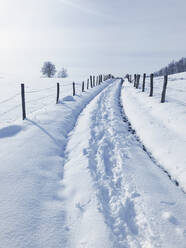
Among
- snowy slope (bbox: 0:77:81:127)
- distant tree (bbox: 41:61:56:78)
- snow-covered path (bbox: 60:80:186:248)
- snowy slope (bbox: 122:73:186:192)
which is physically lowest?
snow-covered path (bbox: 60:80:186:248)

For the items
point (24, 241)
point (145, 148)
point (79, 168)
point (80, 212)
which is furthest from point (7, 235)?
point (145, 148)

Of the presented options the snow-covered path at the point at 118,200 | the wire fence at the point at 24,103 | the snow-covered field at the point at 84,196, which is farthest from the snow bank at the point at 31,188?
the wire fence at the point at 24,103

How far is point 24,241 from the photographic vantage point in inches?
94.5

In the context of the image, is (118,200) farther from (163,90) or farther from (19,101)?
(19,101)

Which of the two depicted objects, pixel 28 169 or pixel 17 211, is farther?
pixel 28 169

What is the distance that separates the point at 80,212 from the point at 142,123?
6.06 m

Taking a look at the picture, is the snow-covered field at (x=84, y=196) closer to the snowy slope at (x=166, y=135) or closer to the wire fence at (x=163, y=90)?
the snowy slope at (x=166, y=135)

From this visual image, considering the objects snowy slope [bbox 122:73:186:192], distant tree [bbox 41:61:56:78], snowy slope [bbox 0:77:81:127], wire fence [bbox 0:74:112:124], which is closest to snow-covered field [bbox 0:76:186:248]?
snowy slope [bbox 122:73:186:192]

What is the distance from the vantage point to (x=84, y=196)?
3.45 meters

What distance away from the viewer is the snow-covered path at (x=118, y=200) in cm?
262

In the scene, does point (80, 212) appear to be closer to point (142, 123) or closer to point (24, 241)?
point (24, 241)

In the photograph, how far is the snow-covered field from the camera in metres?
2.58

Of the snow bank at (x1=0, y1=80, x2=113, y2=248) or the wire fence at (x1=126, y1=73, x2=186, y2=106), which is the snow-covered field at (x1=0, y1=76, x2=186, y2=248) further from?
the wire fence at (x1=126, y1=73, x2=186, y2=106)

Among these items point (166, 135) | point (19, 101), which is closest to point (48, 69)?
point (19, 101)
